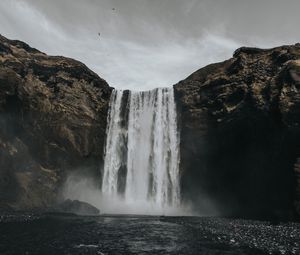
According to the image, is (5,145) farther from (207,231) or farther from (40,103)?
(207,231)

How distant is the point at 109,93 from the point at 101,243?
5201 cm

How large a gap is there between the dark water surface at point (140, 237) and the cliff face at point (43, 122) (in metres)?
15.6

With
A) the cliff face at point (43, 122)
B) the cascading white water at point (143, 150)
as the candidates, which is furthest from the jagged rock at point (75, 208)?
the cascading white water at point (143, 150)

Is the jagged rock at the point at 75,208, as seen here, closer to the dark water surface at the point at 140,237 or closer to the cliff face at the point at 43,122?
the cliff face at the point at 43,122

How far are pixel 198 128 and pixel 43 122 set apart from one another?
92.2 feet

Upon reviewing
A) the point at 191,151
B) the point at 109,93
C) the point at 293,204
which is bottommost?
the point at 293,204

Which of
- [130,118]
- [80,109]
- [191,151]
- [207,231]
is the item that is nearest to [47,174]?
[80,109]

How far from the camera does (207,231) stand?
39.3m

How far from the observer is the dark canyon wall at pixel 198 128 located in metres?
56.8

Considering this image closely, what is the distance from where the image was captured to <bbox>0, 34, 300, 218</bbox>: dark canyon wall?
56812 mm

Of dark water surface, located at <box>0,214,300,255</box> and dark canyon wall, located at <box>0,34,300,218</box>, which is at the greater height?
dark canyon wall, located at <box>0,34,300,218</box>

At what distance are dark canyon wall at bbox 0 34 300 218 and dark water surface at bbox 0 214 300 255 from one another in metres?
13.4

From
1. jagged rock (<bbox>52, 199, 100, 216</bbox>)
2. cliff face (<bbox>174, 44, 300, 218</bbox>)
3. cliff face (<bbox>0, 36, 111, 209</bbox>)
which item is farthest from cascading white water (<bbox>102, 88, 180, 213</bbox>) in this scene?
jagged rock (<bbox>52, 199, 100, 216</bbox>)

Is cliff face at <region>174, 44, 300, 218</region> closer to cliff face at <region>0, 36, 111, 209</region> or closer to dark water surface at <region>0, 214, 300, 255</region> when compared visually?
dark water surface at <region>0, 214, 300, 255</region>
